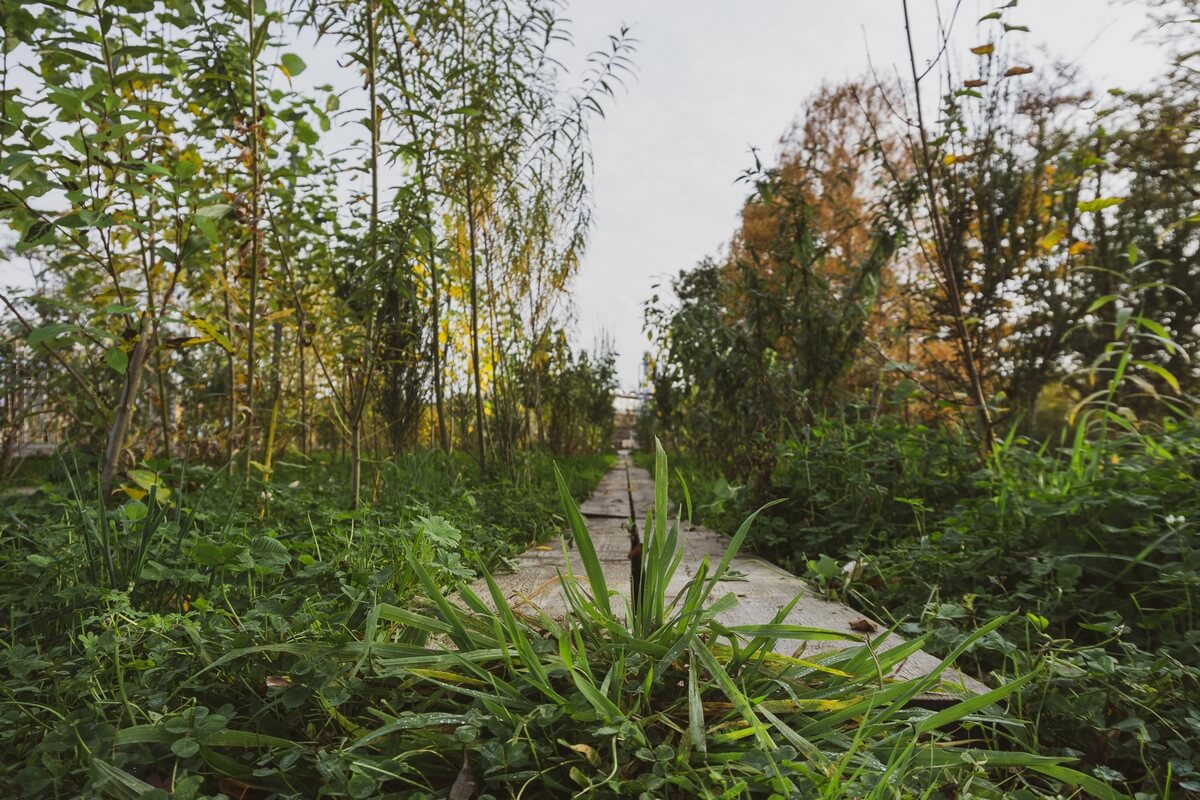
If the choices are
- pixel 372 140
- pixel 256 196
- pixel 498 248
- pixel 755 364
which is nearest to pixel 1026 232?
pixel 755 364

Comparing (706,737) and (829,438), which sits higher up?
(829,438)

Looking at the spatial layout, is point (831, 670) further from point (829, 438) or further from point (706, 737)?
point (829, 438)

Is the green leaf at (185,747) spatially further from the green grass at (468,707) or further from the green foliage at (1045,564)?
the green foliage at (1045,564)

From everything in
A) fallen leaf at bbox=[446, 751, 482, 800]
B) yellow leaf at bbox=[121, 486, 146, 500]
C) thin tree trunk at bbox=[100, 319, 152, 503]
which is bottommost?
fallen leaf at bbox=[446, 751, 482, 800]

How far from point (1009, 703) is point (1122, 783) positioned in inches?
6.8

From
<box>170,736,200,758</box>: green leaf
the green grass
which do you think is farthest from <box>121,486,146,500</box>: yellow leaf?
<box>170,736,200,758</box>: green leaf

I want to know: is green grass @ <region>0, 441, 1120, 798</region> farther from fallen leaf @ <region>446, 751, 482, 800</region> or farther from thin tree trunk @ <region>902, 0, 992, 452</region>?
thin tree trunk @ <region>902, 0, 992, 452</region>

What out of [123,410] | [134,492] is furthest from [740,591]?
[123,410]

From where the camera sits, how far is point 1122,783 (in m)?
1.00

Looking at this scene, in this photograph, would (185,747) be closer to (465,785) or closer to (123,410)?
(465,785)

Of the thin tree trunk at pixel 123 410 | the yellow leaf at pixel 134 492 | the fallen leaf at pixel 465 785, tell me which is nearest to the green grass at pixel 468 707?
the fallen leaf at pixel 465 785

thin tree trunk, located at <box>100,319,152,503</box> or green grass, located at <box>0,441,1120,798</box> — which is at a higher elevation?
thin tree trunk, located at <box>100,319,152,503</box>

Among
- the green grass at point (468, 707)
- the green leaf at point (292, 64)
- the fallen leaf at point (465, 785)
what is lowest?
the fallen leaf at point (465, 785)

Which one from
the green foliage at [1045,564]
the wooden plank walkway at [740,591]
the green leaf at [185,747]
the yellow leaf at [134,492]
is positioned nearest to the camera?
the green leaf at [185,747]
